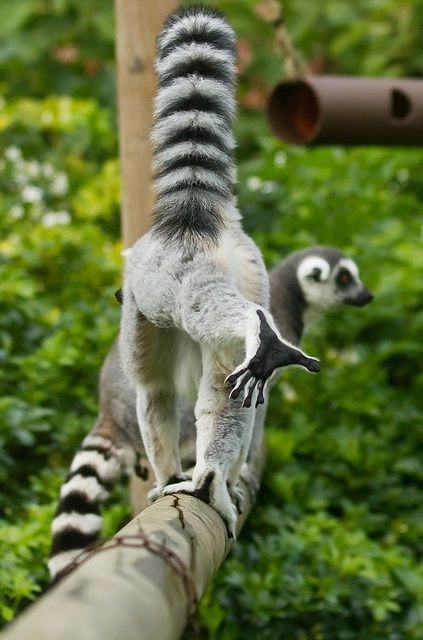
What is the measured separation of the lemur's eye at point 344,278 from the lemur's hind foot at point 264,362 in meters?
2.84

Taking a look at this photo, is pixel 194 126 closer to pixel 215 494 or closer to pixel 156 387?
pixel 156 387

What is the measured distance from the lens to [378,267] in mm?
6055

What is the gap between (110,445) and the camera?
413 centimetres

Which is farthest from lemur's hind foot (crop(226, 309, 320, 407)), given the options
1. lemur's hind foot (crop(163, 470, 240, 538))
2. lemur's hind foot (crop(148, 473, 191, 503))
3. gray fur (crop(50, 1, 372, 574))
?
lemur's hind foot (crop(148, 473, 191, 503))

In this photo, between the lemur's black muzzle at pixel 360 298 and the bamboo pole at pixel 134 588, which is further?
the lemur's black muzzle at pixel 360 298

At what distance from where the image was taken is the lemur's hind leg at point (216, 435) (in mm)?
2631

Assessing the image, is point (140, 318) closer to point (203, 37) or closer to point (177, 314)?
point (177, 314)

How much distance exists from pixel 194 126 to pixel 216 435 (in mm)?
742

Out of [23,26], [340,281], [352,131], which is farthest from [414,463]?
[23,26]

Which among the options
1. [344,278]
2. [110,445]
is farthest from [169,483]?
[344,278]

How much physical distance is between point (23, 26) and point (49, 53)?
0.89 feet

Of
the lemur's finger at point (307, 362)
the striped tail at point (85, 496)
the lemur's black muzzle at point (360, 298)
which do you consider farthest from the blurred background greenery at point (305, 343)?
the lemur's finger at point (307, 362)

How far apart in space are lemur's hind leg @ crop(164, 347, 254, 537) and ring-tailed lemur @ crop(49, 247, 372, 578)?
0.89 meters

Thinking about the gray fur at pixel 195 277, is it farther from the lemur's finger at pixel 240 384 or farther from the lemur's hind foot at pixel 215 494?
the lemur's finger at pixel 240 384
